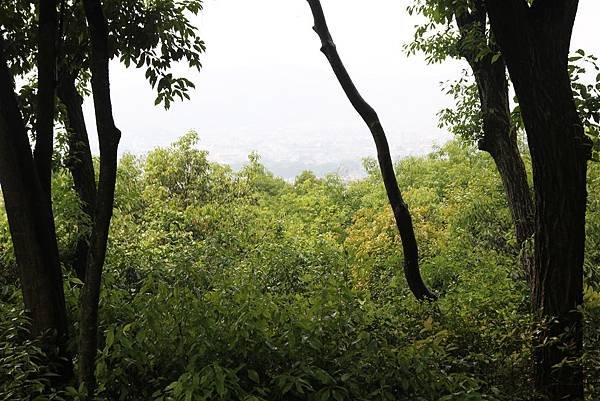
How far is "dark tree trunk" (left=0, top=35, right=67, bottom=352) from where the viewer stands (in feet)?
10.3

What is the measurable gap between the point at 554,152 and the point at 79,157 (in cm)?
548

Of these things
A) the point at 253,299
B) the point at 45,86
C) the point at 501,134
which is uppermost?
the point at 501,134

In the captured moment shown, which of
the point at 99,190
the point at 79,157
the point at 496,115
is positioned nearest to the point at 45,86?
the point at 99,190

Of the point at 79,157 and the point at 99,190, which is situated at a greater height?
the point at 79,157

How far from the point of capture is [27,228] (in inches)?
124

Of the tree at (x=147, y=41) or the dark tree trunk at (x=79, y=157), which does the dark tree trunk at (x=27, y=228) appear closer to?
the tree at (x=147, y=41)

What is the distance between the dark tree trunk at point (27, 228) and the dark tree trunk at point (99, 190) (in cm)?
50

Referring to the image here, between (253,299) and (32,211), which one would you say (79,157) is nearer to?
(32,211)

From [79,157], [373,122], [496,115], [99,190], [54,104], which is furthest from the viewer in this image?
[79,157]

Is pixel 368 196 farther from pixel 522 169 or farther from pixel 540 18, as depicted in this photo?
pixel 540 18

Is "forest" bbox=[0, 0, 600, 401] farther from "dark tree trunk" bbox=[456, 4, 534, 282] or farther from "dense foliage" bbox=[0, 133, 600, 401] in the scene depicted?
"dark tree trunk" bbox=[456, 4, 534, 282]

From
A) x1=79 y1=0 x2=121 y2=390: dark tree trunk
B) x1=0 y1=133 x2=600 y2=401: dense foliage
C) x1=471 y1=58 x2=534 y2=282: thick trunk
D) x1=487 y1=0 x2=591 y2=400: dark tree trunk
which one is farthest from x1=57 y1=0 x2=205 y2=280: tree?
x1=471 y1=58 x2=534 y2=282: thick trunk

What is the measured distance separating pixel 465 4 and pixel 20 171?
4251 millimetres

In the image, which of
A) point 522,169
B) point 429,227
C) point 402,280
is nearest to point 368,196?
point 429,227
